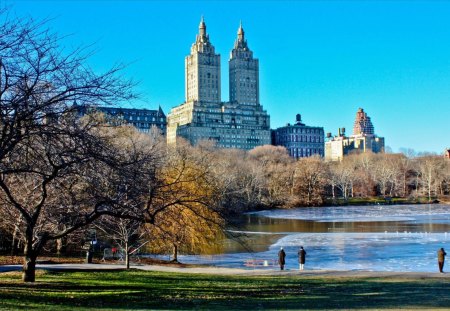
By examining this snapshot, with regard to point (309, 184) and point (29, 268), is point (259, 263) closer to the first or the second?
point (29, 268)

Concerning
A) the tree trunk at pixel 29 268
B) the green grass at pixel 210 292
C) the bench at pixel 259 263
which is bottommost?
the bench at pixel 259 263

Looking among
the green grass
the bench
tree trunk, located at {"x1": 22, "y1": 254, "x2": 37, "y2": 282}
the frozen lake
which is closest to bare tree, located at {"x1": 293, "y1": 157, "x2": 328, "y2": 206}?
the frozen lake

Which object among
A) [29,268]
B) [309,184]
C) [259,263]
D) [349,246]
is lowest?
[259,263]

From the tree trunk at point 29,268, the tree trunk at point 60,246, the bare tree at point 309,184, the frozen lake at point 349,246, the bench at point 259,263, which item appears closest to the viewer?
the tree trunk at point 29,268

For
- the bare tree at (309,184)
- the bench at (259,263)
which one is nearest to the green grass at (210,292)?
the bench at (259,263)

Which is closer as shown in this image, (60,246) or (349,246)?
(60,246)

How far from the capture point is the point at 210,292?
1672cm

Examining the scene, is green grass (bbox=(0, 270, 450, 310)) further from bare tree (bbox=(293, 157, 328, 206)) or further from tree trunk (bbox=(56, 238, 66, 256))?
bare tree (bbox=(293, 157, 328, 206))

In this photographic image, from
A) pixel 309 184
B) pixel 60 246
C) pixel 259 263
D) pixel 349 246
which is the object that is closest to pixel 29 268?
pixel 259 263

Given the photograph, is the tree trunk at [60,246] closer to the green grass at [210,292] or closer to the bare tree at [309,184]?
the green grass at [210,292]

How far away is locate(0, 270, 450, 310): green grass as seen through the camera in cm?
1373

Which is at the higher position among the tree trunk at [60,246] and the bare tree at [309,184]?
the bare tree at [309,184]

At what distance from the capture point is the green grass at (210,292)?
13.7 metres

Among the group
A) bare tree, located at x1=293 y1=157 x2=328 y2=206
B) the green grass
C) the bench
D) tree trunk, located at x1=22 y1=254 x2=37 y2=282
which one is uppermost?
bare tree, located at x1=293 y1=157 x2=328 y2=206
